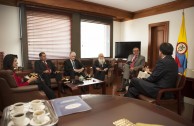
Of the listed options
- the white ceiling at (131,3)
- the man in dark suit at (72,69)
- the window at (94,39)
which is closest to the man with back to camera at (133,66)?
the man in dark suit at (72,69)

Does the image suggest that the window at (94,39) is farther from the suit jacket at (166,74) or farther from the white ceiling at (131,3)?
the suit jacket at (166,74)

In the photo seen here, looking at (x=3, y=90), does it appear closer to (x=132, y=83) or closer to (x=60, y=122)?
(x=60, y=122)

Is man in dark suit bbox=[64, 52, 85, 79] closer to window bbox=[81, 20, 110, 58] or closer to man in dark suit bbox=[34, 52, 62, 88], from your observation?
man in dark suit bbox=[34, 52, 62, 88]

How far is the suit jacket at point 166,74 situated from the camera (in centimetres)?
213

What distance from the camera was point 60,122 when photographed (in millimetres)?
974

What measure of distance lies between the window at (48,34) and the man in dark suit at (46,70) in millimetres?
624

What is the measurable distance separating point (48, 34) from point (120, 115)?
3939mm

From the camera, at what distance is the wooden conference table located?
3.15 ft

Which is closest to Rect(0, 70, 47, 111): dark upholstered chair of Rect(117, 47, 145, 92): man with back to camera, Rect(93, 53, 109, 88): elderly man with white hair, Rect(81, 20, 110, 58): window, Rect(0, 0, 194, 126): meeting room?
Rect(0, 0, 194, 126): meeting room

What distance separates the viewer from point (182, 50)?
3871 millimetres

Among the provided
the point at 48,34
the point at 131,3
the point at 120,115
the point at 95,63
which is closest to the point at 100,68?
the point at 95,63

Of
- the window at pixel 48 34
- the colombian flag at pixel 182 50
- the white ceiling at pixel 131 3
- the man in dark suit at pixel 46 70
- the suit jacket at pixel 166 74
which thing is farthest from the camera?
the white ceiling at pixel 131 3

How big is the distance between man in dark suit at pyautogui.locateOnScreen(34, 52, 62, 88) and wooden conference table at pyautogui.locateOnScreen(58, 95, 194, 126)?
260cm

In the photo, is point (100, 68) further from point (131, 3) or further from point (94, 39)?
point (131, 3)
